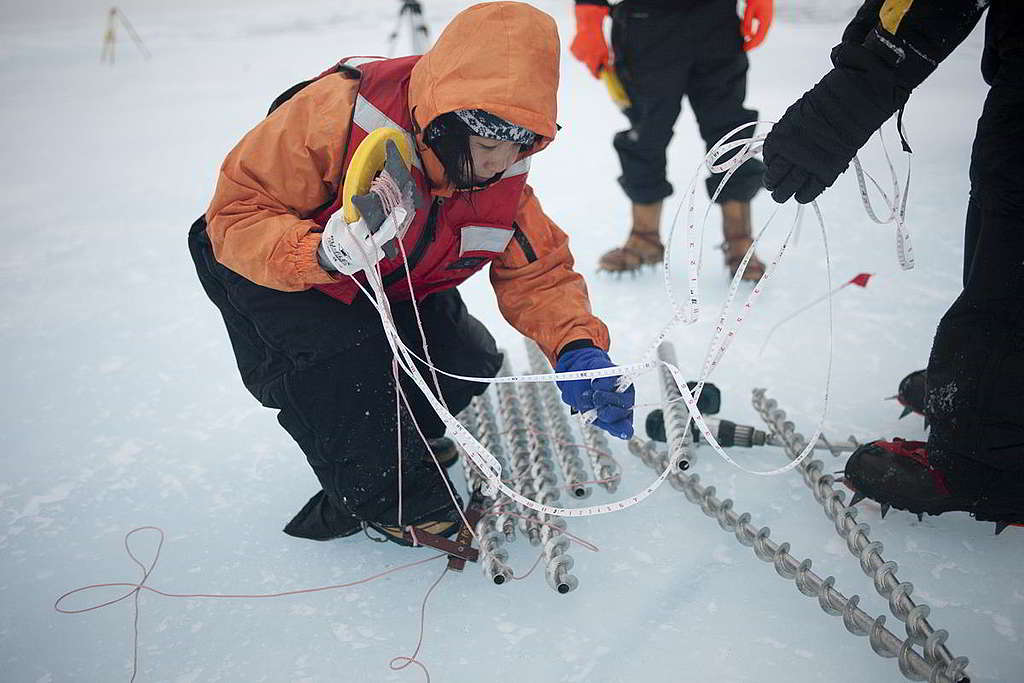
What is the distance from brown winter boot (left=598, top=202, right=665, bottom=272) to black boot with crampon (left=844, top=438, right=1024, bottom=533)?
1353 mm

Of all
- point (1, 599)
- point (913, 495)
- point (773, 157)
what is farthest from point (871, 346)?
point (1, 599)

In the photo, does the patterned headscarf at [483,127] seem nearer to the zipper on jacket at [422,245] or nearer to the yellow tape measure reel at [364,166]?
the yellow tape measure reel at [364,166]

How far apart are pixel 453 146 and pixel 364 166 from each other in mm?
168

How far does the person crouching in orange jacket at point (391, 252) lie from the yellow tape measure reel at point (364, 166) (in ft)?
0.05

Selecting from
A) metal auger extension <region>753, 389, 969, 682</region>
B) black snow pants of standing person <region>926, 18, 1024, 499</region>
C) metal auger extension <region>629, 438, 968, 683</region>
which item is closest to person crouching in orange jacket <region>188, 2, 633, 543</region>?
metal auger extension <region>629, 438, 968, 683</region>

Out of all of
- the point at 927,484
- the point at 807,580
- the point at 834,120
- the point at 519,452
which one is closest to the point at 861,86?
the point at 834,120

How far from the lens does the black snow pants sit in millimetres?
1293

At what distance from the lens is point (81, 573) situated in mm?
1578

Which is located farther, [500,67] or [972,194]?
[972,194]

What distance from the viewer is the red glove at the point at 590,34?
2.61 m

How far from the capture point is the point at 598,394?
1.44 meters

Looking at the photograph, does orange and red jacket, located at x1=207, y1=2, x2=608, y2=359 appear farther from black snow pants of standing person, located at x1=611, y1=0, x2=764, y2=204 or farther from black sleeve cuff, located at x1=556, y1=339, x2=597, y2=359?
black snow pants of standing person, located at x1=611, y1=0, x2=764, y2=204

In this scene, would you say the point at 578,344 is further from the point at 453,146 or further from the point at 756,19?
the point at 756,19

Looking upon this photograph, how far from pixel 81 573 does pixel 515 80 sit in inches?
52.0
